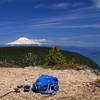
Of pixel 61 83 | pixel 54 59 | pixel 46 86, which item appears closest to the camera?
pixel 46 86

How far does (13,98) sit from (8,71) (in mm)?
9709

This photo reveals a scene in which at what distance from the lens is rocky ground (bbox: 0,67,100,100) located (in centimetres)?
2503

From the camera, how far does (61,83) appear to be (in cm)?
2888

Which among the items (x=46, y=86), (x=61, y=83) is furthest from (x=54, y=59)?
(x=46, y=86)

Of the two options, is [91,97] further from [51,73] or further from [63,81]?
[51,73]

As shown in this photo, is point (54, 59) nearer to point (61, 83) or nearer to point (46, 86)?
point (61, 83)

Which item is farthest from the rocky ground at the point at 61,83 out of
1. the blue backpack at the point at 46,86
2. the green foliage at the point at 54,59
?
the green foliage at the point at 54,59

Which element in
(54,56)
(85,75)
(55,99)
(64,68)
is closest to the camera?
(55,99)

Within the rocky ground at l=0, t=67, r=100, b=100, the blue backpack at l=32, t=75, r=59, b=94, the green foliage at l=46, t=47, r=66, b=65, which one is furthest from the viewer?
the green foliage at l=46, t=47, r=66, b=65

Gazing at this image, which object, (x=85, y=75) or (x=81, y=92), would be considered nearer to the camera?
(x=81, y=92)

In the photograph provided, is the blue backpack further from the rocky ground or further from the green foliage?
the green foliage

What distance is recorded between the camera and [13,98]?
24.8 meters

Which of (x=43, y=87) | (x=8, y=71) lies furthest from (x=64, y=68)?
(x=43, y=87)

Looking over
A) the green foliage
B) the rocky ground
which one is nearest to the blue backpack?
the rocky ground
